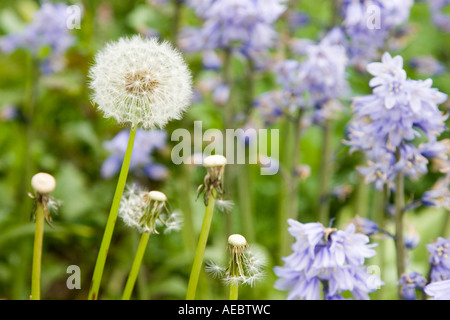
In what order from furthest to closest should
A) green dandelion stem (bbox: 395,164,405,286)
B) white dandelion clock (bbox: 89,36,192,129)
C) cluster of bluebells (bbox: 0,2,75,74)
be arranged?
cluster of bluebells (bbox: 0,2,75,74)
green dandelion stem (bbox: 395,164,405,286)
white dandelion clock (bbox: 89,36,192,129)

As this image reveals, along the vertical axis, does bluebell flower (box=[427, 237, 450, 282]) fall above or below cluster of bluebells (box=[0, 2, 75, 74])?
below

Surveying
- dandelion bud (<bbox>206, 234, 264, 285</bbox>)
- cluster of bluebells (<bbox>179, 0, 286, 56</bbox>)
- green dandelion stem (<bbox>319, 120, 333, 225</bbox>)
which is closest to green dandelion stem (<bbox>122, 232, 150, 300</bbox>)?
dandelion bud (<bbox>206, 234, 264, 285</bbox>)

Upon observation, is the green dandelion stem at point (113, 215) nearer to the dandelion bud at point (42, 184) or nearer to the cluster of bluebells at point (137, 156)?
the dandelion bud at point (42, 184)

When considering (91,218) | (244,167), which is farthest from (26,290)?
(244,167)

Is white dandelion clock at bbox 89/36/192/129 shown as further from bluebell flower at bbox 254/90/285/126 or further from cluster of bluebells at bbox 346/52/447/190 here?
bluebell flower at bbox 254/90/285/126

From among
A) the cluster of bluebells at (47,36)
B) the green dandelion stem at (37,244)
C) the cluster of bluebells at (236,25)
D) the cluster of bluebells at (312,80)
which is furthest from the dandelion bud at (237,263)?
the cluster of bluebells at (47,36)

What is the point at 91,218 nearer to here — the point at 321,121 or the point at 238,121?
the point at 238,121

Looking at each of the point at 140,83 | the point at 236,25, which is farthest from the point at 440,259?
the point at 236,25
